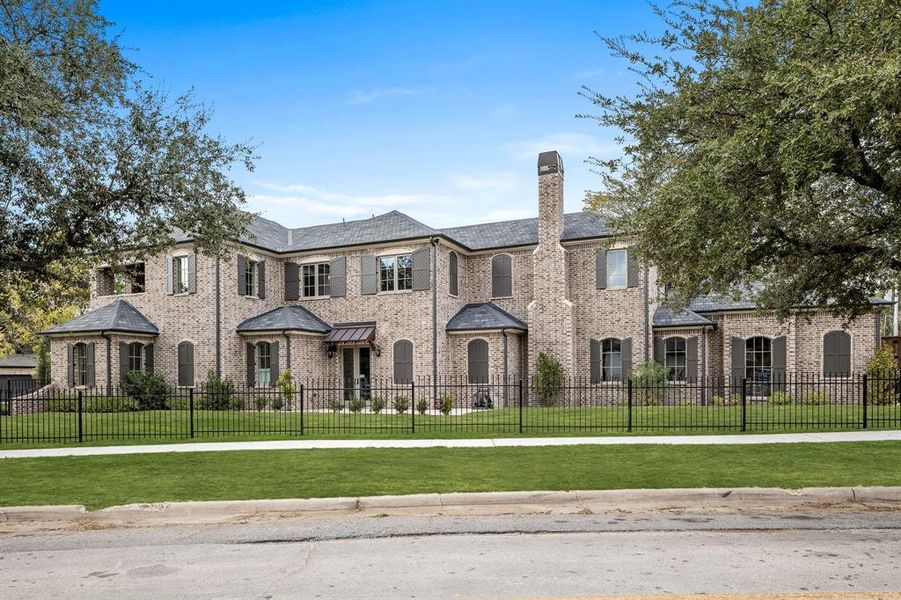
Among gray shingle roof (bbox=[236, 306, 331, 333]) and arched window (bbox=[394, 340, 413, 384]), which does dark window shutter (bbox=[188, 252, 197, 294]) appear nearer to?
gray shingle roof (bbox=[236, 306, 331, 333])

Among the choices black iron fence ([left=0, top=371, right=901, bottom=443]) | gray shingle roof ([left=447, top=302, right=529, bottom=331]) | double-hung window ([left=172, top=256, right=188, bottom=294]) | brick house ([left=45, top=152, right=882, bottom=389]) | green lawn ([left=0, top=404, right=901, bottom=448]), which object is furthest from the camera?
double-hung window ([left=172, top=256, right=188, bottom=294])

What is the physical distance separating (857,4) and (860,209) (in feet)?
18.1

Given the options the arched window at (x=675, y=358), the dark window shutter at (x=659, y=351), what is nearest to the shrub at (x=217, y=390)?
the dark window shutter at (x=659, y=351)

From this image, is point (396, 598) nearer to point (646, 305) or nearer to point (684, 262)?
point (684, 262)

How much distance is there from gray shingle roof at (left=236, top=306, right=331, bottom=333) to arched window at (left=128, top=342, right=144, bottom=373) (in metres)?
4.11

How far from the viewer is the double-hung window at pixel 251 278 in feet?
94.5

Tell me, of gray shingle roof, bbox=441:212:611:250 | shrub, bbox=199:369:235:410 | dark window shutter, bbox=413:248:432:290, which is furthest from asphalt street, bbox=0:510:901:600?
gray shingle roof, bbox=441:212:611:250

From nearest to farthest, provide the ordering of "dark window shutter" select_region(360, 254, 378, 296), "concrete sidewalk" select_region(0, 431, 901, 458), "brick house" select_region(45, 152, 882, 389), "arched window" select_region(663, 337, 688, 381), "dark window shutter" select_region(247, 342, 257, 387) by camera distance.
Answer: "concrete sidewalk" select_region(0, 431, 901, 458)
"arched window" select_region(663, 337, 688, 381)
"brick house" select_region(45, 152, 882, 389)
"dark window shutter" select_region(247, 342, 257, 387)
"dark window shutter" select_region(360, 254, 378, 296)

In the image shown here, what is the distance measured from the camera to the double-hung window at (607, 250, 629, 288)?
2711cm

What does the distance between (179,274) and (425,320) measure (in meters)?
10.1

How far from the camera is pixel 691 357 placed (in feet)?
85.4

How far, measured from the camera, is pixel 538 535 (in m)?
7.44

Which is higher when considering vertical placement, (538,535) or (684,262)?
(684,262)

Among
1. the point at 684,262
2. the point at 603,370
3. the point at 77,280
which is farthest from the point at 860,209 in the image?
the point at 77,280
